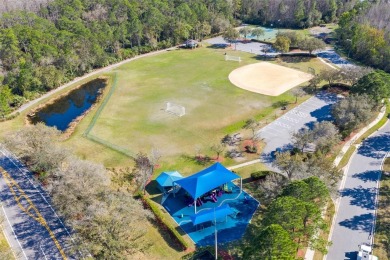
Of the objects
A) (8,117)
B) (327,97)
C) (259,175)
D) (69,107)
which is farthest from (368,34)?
(8,117)

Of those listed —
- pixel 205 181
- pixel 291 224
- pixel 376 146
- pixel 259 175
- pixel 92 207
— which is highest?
pixel 92 207

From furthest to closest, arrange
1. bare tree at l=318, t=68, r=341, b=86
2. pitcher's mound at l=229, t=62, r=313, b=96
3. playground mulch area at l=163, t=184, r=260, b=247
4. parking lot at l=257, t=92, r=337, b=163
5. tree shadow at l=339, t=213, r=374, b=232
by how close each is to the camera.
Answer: pitcher's mound at l=229, t=62, r=313, b=96
bare tree at l=318, t=68, r=341, b=86
parking lot at l=257, t=92, r=337, b=163
tree shadow at l=339, t=213, r=374, b=232
playground mulch area at l=163, t=184, r=260, b=247

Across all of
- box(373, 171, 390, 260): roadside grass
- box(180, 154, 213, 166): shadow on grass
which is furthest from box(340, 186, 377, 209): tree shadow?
box(180, 154, 213, 166): shadow on grass

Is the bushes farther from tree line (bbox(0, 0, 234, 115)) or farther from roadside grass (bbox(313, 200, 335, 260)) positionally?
tree line (bbox(0, 0, 234, 115))

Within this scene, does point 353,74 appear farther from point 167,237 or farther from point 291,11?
point 291,11

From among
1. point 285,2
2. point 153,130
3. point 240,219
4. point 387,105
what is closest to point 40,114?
point 153,130

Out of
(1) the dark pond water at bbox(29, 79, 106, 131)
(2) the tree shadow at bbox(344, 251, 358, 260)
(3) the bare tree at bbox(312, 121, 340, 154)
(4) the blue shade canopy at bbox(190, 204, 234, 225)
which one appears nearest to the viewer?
(2) the tree shadow at bbox(344, 251, 358, 260)
